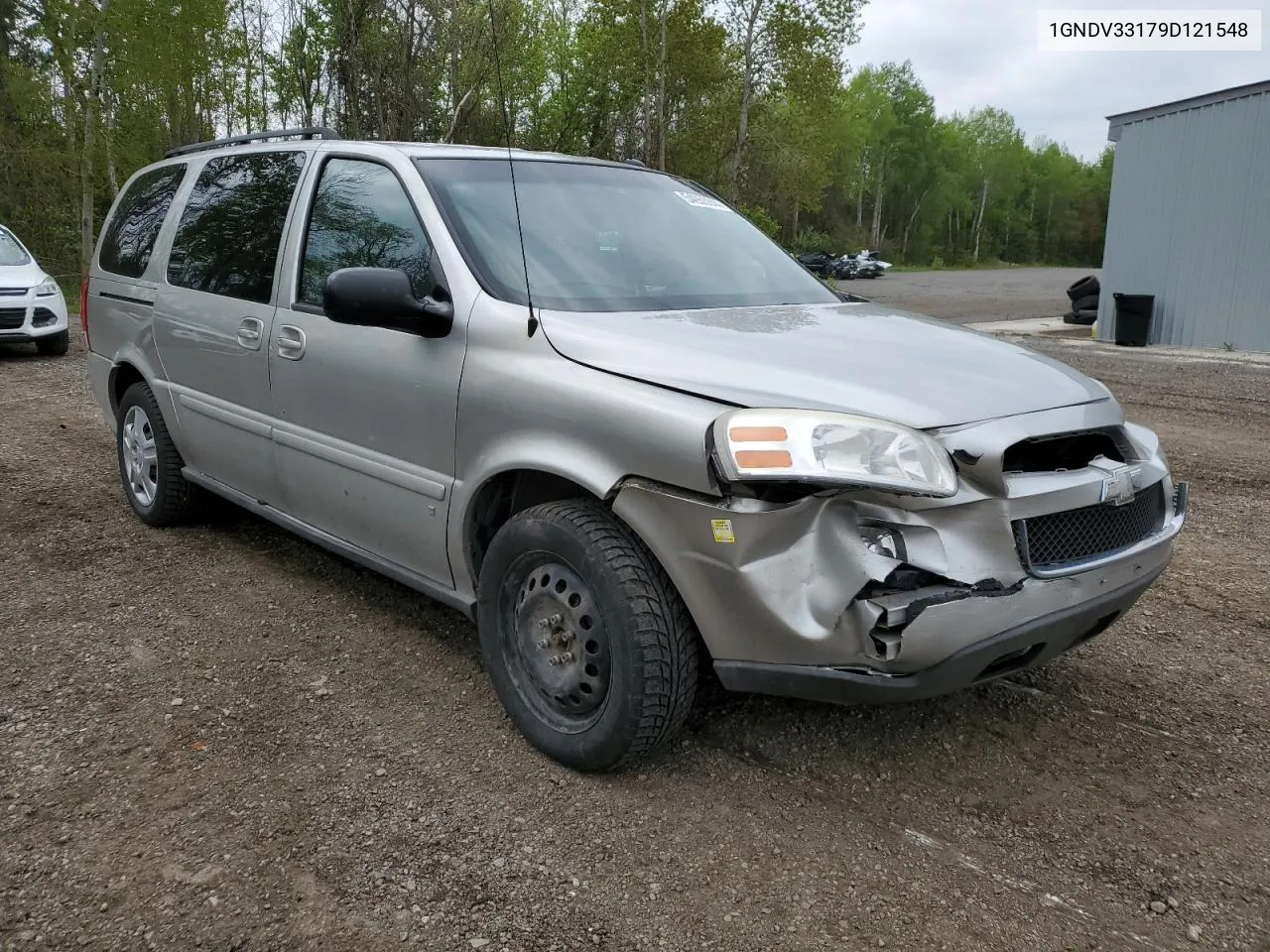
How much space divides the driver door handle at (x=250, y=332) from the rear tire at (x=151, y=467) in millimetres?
1045

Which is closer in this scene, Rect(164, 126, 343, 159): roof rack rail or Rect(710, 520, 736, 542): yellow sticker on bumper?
Rect(710, 520, 736, 542): yellow sticker on bumper

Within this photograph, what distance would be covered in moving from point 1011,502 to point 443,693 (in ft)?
6.34

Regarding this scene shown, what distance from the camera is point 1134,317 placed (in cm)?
1548

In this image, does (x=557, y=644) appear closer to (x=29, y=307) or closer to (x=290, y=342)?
(x=290, y=342)

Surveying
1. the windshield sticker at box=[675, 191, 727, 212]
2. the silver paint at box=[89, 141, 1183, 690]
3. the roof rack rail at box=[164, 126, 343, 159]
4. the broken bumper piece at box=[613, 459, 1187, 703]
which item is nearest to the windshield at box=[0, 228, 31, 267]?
the roof rack rail at box=[164, 126, 343, 159]

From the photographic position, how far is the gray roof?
13961 millimetres

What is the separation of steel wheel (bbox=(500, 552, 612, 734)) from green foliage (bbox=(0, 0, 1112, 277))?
50.5 inches

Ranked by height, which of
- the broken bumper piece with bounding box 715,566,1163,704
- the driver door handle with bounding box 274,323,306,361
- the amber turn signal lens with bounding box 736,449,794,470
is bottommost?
the broken bumper piece with bounding box 715,566,1163,704

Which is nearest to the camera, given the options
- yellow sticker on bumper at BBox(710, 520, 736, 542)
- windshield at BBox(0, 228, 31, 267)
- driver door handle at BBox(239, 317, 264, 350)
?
yellow sticker on bumper at BBox(710, 520, 736, 542)

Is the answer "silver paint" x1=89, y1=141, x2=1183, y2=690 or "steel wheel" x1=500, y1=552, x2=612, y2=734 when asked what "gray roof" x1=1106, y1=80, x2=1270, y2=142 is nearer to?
"silver paint" x1=89, y1=141, x2=1183, y2=690

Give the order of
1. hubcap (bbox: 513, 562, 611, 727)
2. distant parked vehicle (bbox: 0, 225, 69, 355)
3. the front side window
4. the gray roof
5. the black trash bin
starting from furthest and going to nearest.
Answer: the black trash bin
the gray roof
distant parked vehicle (bbox: 0, 225, 69, 355)
the front side window
hubcap (bbox: 513, 562, 611, 727)

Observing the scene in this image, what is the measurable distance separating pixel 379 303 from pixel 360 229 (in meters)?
0.79

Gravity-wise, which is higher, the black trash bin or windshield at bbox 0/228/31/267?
windshield at bbox 0/228/31/267

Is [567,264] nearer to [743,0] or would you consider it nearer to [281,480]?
[281,480]
